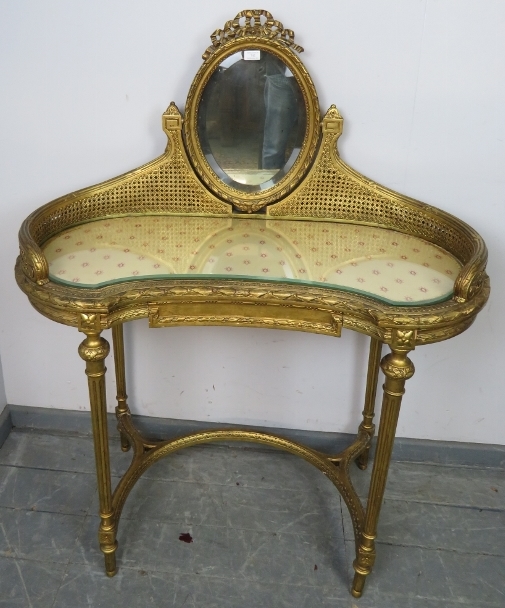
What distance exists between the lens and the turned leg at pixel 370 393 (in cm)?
182

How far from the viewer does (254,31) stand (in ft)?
4.91

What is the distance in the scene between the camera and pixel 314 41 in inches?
60.7

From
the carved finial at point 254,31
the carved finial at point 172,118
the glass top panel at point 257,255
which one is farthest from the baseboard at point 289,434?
the carved finial at point 254,31

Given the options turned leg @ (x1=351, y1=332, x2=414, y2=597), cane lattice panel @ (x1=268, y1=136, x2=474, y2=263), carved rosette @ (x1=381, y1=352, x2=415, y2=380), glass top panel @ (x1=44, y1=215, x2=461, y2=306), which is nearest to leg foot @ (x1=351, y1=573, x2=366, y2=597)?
turned leg @ (x1=351, y1=332, x2=414, y2=597)

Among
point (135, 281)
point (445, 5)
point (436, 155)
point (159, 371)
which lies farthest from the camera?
point (159, 371)

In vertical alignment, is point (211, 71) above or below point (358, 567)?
above

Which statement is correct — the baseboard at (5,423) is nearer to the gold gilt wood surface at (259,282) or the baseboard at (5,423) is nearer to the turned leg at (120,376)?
the turned leg at (120,376)

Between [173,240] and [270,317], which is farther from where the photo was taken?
[173,240]

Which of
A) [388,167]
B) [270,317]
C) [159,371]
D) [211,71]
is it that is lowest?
[159,371]

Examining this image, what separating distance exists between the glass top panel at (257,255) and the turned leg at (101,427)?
0.14 meters

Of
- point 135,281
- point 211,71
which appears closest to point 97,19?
point 211,71

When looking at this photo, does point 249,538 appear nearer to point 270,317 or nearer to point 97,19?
point 270,317

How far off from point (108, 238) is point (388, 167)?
2.50 ft

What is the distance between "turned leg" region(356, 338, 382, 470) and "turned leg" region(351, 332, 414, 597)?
1.35 feet
